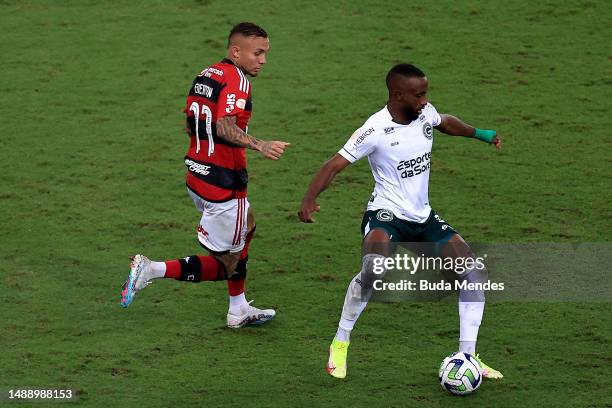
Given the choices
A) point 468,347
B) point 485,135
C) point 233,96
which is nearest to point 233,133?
point 233,96

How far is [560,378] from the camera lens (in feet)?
29.3

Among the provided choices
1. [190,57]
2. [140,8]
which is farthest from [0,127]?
[140,8]

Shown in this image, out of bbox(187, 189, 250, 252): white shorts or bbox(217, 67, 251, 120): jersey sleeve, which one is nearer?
bbox(217, 67, 251, 120): jersey sleeve

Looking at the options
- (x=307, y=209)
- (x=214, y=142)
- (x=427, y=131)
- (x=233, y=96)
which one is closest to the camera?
(x=307, y=209)

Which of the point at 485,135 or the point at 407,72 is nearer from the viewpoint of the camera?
the point at 407,72

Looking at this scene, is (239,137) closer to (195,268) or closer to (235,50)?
(235,50)

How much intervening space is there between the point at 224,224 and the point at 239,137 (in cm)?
89

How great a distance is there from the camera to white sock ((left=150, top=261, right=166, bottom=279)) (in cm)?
972

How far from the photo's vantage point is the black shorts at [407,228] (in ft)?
29.8

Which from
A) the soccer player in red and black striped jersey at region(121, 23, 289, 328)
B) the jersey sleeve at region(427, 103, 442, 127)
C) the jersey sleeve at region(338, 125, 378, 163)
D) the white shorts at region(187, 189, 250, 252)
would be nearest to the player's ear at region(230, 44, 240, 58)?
the soccer player in red and black striped jersey at region(121, 23, 289, 328)

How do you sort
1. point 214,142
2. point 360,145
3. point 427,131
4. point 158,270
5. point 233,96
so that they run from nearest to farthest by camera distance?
point 360,145 < point 427,131 < point 233,96 < point 214,142 < point 158,270

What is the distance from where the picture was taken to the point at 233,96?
941 cm

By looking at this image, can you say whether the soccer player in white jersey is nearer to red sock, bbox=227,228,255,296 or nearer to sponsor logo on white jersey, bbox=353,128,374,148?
sponsor logo on white jersey, bbox=353,128,374,148

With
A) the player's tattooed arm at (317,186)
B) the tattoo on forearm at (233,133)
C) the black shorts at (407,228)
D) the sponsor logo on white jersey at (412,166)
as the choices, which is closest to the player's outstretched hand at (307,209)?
the player's tattooed arm at (317,186)
